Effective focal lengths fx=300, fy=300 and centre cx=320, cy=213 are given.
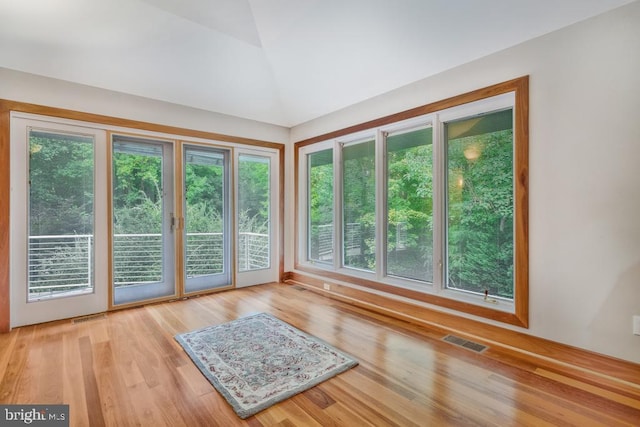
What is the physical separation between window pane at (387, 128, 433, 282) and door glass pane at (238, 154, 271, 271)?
83.8 inches

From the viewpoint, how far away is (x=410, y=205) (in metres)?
3.44

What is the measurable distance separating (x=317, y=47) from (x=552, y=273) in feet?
10.1

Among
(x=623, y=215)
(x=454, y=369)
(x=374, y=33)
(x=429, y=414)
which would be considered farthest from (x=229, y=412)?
(x=374, y=33)

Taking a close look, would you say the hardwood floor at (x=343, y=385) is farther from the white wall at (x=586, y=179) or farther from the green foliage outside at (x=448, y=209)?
the green foliage outside at (x=448, y=209)

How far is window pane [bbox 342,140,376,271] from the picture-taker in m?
3.89

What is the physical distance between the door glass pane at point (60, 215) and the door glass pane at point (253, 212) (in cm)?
185

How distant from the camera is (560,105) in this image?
7.54 ft

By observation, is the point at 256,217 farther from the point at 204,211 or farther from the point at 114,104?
the point at 114,104

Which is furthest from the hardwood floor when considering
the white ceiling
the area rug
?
the white ceiling

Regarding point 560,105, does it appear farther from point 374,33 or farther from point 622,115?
point 374,33

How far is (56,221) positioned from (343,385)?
3455 mm

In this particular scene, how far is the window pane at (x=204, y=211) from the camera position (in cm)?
420

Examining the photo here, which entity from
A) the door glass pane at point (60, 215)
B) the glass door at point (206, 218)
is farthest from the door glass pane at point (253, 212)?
the door glass pane at point (60, 215)

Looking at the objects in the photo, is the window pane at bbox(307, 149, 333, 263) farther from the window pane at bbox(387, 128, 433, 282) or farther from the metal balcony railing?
the window pane at bbox(387, 128, 433, 282)
